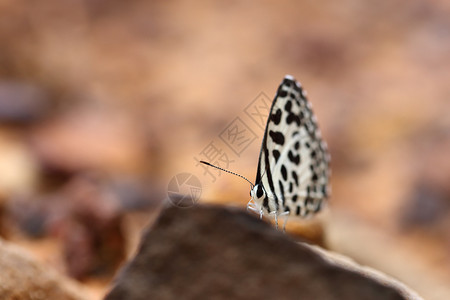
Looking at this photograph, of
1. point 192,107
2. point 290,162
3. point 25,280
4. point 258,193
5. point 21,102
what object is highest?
point 192,107

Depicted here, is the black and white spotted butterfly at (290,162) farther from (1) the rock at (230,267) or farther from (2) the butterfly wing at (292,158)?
(1) the rock at (230,267)

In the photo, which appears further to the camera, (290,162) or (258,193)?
(290,162)

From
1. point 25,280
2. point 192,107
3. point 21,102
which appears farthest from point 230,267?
point 21,102

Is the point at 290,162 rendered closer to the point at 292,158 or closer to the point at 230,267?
the point at 292,158

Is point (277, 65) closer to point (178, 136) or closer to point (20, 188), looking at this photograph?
point (178, 136)

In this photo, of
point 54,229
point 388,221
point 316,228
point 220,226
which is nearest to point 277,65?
point 388,221

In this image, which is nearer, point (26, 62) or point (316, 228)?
point (316, 228)
